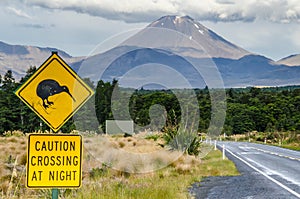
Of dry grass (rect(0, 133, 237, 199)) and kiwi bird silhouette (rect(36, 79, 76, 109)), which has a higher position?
kiwi bird silhouette (rect(36, 79, 76, 109))

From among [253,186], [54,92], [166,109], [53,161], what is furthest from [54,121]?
[166,109]

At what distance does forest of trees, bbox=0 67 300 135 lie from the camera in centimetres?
3733

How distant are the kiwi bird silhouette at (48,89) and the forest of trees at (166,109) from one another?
55.2 ft

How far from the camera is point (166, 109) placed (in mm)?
36719

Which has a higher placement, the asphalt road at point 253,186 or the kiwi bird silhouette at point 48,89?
the kiwi bird silhouette at point 48,89

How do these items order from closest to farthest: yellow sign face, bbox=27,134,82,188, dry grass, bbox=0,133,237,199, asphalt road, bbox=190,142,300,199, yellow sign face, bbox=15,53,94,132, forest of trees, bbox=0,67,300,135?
yellow sign face, bbox=27,134,82,188 → yellow sign face, bbox=15,53,94,132 → dry grass, bbox=0,133,237,199 → asphalt road, bbox=190,142,300,199 → forest of trees, bbox=0,67,300,135

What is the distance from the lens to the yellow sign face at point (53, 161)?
6031 millimetres

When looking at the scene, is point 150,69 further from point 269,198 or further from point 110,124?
point 110,124

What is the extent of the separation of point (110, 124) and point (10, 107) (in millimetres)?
20674

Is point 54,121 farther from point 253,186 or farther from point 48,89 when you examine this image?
point 253,186

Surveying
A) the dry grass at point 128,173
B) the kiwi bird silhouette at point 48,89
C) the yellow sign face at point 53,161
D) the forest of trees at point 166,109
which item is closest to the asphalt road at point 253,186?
the dry grass at point 128,173

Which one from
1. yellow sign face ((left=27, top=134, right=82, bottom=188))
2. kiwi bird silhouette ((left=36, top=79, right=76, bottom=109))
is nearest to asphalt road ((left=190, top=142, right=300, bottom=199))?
yellow sign face ((left=27, top=134, right=82, bottom=188))

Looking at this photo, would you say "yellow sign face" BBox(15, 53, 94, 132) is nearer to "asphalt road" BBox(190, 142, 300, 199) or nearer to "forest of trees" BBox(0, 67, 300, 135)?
"asphalt road" BBox(190, 142, 300, 199)

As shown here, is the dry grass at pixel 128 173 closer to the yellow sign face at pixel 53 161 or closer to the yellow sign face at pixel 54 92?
the yellow sign face at pixel 53 161
